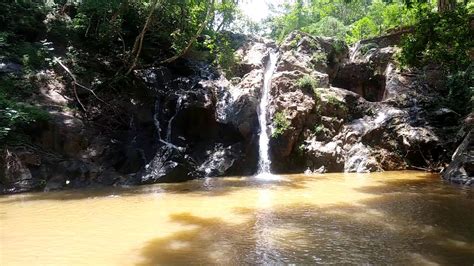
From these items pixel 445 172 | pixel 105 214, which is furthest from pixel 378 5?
pixel 105 214

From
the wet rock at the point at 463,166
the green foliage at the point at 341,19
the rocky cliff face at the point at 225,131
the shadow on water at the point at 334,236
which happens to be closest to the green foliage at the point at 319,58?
the rocky cliff face at the point at 225,131

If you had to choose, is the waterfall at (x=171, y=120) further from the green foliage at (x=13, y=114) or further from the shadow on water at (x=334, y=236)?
the shadow on water at (x=334, y=236)

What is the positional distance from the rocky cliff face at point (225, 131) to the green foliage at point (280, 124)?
0.11 ft

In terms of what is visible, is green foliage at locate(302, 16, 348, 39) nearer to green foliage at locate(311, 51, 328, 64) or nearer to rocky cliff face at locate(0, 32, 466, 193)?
green foliage at locate(311, 51, 328, 64)

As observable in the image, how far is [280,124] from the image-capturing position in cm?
1270

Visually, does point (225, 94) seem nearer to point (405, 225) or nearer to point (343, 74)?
point (343, 74)

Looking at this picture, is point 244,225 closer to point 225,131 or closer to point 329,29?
point 225,131

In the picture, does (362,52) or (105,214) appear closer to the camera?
(105,214)

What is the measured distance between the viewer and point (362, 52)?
1761 centimetres

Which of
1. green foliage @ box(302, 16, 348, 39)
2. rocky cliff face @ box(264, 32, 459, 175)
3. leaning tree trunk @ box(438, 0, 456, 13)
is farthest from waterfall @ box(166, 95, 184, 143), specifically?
green foliage @ box(302, 16, 348, 39)

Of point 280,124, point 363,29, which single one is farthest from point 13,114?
point 363,29

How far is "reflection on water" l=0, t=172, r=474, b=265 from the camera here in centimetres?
436

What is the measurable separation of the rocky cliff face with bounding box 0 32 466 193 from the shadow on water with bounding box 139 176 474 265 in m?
4.29

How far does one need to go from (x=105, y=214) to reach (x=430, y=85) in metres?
12.3
